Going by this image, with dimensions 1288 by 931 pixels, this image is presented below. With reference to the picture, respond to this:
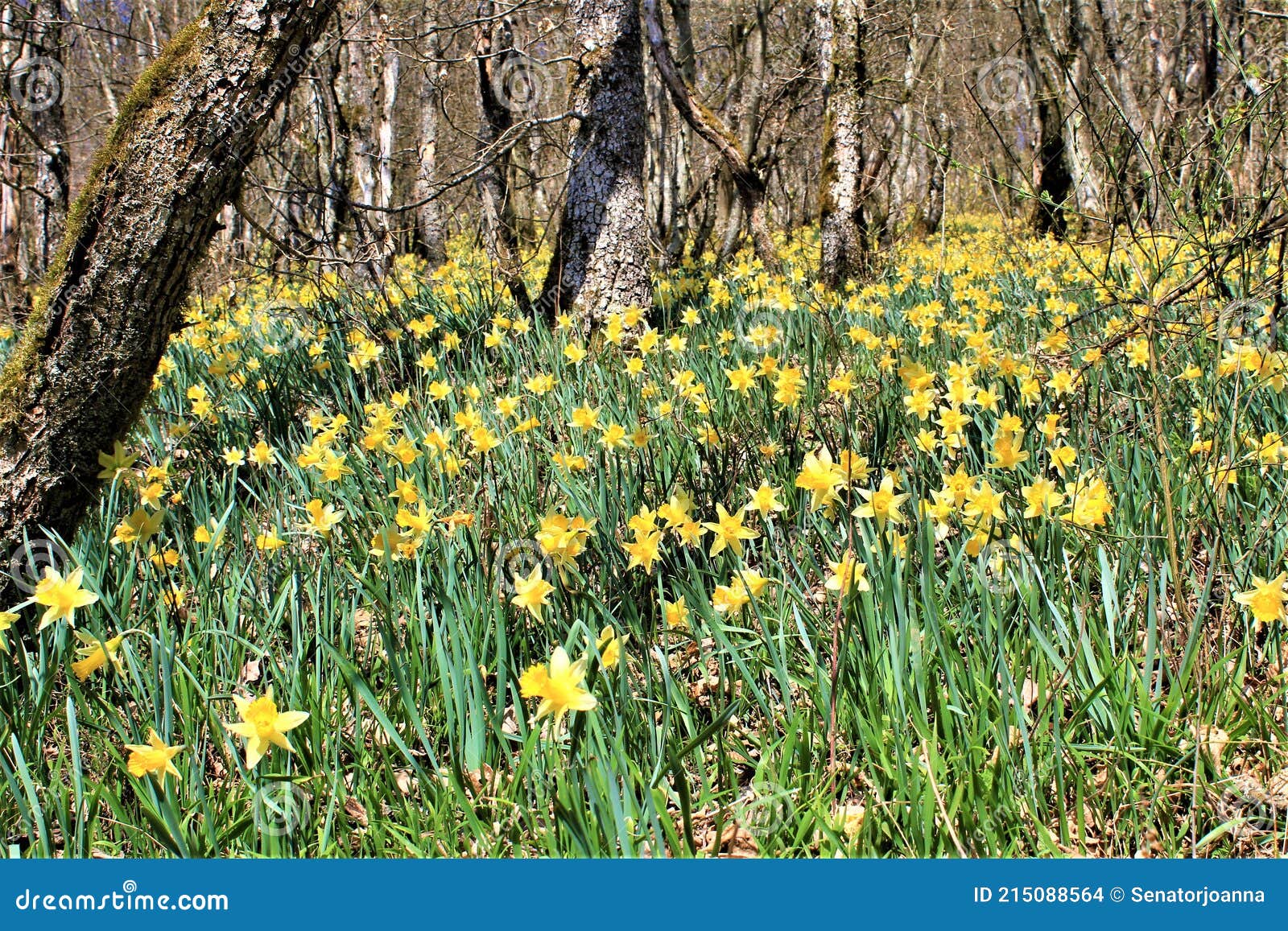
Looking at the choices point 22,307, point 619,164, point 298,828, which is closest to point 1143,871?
point 298,828

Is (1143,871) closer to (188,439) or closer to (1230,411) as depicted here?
(1230,411)

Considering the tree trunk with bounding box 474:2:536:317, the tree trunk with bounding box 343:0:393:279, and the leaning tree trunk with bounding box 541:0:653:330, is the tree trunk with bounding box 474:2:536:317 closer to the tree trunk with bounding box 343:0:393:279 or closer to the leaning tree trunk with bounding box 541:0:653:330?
the tree trunk with bounding box 343:0:393:279

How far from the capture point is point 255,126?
2.63 m

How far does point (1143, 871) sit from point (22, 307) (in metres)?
8.16

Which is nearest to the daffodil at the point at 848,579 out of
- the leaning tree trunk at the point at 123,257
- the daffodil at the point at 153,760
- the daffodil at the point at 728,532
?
the daffodil at the point at 728,532

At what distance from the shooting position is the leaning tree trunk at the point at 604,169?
15.9 ft

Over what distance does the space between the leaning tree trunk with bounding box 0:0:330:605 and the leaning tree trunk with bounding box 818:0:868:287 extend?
5010mm

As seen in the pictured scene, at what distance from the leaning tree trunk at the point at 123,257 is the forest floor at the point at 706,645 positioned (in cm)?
14

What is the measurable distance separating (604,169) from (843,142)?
2.85m

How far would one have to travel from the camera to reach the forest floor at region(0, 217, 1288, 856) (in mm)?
1539

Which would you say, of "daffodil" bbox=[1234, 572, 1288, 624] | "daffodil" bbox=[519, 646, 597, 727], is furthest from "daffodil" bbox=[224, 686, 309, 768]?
"daffodil" bbox=[1234, 572, 1288, 624]

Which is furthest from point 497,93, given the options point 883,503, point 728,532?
point 883,503

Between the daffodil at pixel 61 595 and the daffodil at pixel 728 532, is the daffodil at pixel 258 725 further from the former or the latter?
the daffodil at pixel 728 532

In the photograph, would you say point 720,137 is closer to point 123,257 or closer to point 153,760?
point 123,257
